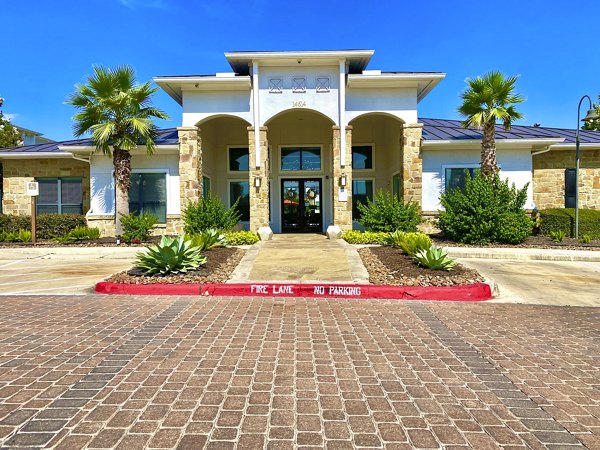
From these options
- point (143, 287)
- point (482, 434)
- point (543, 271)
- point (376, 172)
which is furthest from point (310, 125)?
point (482, 434)

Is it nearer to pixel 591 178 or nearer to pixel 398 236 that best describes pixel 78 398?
pixel 398 236

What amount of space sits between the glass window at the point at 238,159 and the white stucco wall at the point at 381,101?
6.34m

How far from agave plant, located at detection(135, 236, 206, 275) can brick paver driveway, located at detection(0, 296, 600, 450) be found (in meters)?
2.09

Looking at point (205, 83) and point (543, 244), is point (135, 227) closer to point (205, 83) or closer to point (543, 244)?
point (205, 83)

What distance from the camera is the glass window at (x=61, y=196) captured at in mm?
18328

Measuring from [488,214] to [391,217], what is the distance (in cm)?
343

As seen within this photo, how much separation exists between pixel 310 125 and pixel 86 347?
1668 centimetres

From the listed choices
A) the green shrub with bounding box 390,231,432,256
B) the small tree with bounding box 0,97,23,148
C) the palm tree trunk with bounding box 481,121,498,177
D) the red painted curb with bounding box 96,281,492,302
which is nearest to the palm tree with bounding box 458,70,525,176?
the palm tree trunk with bounding box 481,121,498,177

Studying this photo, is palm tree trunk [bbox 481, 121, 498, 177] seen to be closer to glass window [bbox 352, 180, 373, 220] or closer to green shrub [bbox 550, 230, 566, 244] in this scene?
green shrub [bbox 550, 230, 566, 244]

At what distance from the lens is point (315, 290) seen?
7.37 meters

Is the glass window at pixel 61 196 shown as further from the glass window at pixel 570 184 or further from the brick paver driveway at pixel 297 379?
the glass window at pixel 570 184

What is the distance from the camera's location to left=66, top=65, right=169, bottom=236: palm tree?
576 inches

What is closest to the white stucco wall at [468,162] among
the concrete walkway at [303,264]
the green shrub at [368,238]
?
the green shrub at [368,238]

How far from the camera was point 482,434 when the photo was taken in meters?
2.72
